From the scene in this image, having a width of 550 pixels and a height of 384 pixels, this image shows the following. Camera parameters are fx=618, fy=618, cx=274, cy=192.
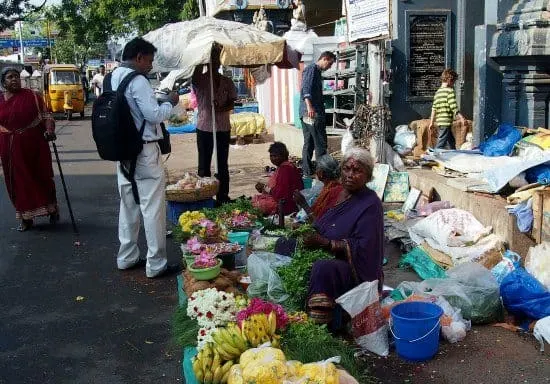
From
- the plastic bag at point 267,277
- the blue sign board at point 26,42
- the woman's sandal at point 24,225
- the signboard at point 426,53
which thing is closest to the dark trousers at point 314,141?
the signboard at point 426,53

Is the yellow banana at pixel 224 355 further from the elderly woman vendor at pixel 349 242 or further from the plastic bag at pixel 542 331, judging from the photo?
the plastic bag at pixel 542 331

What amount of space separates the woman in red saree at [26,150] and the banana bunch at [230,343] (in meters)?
5.11

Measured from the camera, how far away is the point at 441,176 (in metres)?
7.47

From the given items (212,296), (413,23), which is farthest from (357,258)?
(413,23)

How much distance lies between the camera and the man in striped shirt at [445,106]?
29.3ft

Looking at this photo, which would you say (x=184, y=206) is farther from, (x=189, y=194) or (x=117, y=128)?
(x=117, y=128)

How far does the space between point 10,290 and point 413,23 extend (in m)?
6.88

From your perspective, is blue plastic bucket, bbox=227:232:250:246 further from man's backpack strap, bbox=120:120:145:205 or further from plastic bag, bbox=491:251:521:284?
plastic bag, bbox=491:251:521:284

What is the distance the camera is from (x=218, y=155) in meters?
8.35

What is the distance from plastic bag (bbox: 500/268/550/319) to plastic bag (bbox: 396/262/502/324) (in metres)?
0.09

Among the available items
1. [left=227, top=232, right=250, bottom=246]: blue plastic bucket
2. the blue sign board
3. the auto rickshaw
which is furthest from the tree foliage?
the blue sign board

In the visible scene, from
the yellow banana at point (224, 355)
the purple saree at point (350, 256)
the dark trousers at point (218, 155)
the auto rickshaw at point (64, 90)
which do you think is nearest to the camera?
the yellow banana at point (224, 355)

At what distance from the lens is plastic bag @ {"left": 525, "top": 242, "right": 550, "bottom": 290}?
193 inches

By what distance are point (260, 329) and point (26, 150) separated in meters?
5.56
